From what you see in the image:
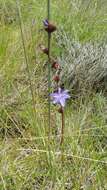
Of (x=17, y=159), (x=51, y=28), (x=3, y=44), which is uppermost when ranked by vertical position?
(x=51, y=28)

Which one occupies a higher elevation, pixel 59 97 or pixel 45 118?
pixel 59 97

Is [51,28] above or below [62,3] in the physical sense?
above

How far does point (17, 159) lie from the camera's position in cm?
187

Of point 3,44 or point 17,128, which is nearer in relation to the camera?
point 17,128

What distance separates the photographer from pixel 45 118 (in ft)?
6.85

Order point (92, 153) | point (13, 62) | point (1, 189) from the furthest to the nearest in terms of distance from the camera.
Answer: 1. point (13, 62)
2. point (92, 153)
3. point (1, 189)

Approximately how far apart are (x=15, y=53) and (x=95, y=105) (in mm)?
628

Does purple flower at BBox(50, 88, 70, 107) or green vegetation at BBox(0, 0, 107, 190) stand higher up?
purple flower at BBox(50, 88, 70, 107)

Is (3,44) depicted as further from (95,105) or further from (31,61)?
(95,105)

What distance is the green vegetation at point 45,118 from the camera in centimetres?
175

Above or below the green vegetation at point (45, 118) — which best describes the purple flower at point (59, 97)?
above

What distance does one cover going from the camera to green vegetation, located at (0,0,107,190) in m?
1.75

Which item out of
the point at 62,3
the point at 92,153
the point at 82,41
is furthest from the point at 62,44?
the point at 92,153

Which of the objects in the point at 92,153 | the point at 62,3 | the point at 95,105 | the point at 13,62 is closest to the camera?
the point at 92,153
